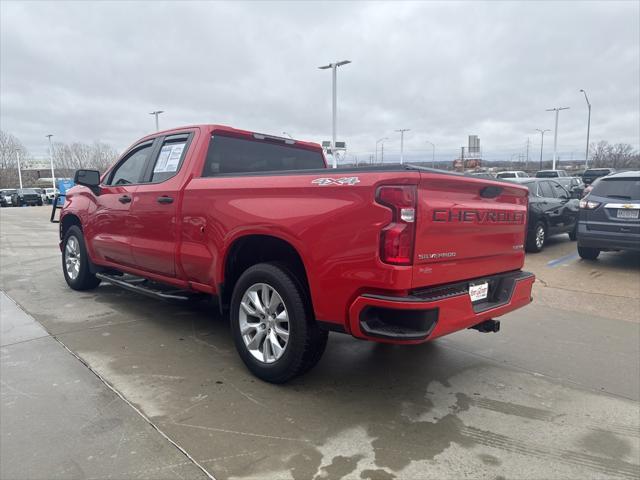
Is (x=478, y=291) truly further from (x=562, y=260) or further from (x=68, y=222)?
(x=562, y=260)

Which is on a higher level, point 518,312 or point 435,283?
point 435,283

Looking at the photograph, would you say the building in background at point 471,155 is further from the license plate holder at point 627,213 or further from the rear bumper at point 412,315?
the rear bumper at point 412,315

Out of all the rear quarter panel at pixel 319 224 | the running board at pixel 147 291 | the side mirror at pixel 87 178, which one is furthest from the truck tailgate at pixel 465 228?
the side mirror at pixel 87 178

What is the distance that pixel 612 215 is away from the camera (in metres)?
7.83

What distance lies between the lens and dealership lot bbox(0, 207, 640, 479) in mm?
2545

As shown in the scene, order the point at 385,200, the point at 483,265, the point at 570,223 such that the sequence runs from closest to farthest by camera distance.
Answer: the point at 385,200 < the point at 483,265 < the point at 570,223

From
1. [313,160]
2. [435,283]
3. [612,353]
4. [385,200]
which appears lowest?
[612,353]

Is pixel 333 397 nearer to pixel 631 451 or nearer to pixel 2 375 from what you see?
pixel 631 451

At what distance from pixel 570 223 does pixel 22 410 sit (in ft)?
37.2

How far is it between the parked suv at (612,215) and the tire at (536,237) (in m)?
1.39

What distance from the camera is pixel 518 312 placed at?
18.4 feet

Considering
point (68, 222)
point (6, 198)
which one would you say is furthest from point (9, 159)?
point (68, 222)

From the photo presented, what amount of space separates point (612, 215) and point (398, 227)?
6861 mm

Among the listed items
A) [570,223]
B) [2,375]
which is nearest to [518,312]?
[2,375]
